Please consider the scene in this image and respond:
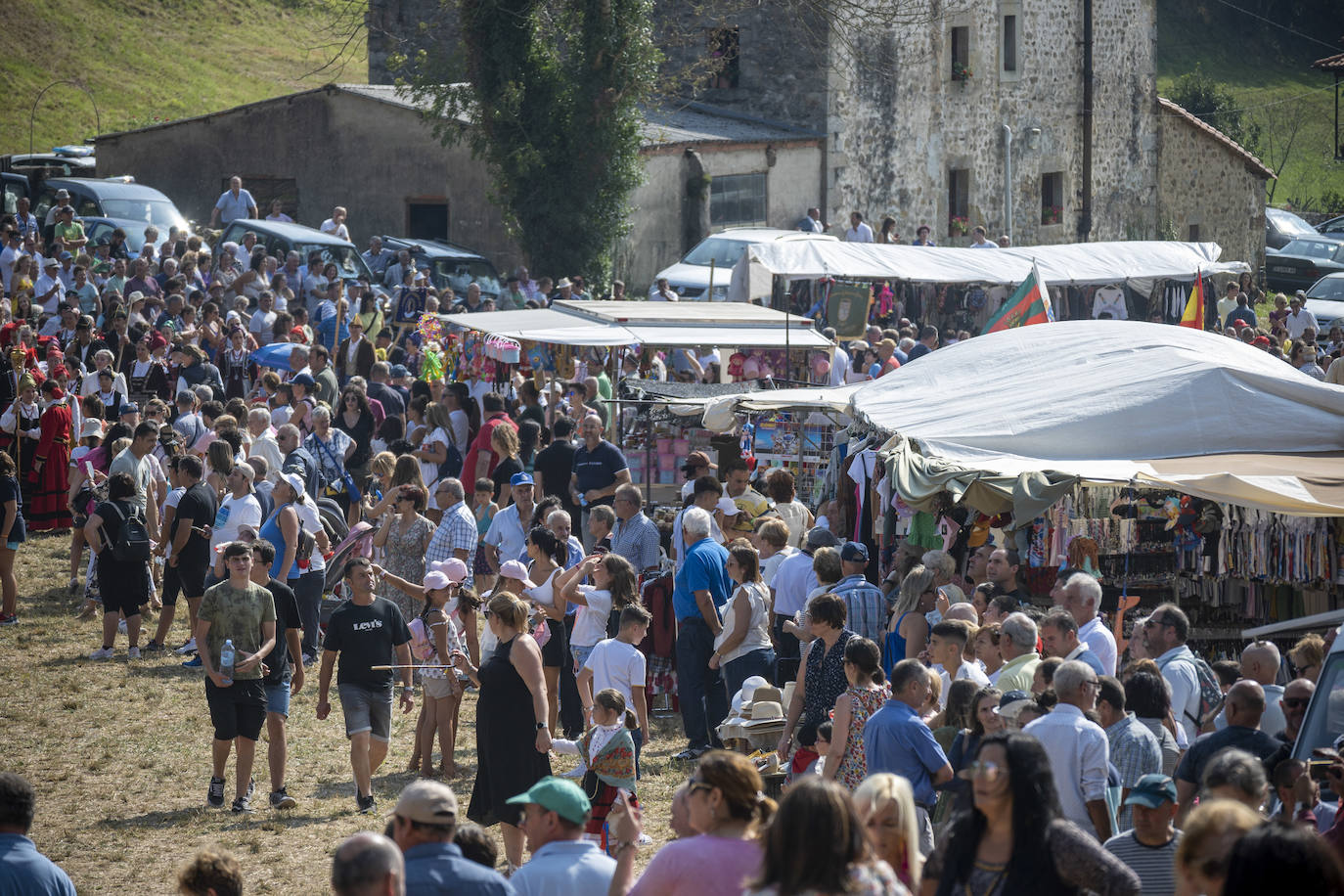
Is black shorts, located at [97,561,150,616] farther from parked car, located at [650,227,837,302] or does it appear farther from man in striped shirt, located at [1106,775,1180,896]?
parked car, located at [650,227,837,302]

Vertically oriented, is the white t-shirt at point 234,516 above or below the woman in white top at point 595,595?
above

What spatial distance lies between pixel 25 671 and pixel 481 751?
5953mm

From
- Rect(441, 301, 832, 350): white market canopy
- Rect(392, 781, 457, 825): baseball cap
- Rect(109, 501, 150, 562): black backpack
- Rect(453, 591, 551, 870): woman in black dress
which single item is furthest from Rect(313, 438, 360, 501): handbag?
Rect(392, 781, 457, 825): baseball cap

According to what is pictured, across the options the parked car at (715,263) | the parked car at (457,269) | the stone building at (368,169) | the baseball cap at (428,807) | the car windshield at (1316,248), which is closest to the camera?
the baseball cap at (428,807)

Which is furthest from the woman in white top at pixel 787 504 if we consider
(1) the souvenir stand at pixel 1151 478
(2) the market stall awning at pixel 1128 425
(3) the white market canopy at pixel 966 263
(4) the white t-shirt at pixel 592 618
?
(3) the white market canopy at pixel 966 263

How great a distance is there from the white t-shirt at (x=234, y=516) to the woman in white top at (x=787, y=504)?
13.2 ft

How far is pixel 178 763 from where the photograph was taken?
394 inches

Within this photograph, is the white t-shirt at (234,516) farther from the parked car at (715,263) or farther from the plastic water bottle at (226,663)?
the parked car at (715,263)

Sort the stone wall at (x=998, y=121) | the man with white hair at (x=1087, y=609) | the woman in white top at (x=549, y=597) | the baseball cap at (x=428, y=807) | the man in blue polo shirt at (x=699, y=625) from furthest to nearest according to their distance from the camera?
the stone wall at (x=998, y=121)
the man in blue polo shirt at (x=699, y=625)
the woman in white top at (x=549, y=597)
the man with white hair at (x=1087, y=609)
the baseball cap at (x=428, y=807)

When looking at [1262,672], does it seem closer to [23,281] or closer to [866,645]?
[866,645]

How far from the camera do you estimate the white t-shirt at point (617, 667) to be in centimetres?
824

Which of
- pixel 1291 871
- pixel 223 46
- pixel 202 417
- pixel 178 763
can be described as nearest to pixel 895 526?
pixel 178 763

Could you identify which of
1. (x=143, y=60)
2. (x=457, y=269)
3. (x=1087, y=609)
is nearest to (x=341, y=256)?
(x=457, y=269)

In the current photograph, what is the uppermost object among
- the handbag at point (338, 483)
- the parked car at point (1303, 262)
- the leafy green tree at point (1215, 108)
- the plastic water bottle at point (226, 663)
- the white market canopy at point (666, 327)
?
the leafy green tree at point (1215, 108)
